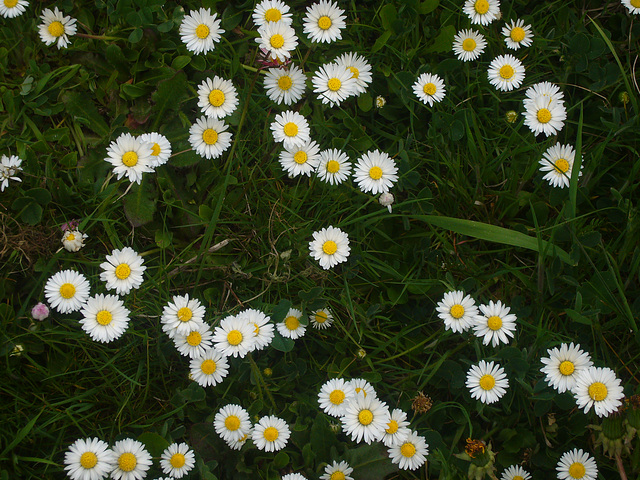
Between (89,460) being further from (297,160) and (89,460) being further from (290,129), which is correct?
(290,129)

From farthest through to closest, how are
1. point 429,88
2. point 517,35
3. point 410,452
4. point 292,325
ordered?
point 517,35 < point 429,88 < point 292,325 < point 410,452

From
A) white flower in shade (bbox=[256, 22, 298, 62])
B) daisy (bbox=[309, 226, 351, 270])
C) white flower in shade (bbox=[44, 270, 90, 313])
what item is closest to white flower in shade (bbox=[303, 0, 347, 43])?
white flower in shade (bbox=[256, 22, 298, 62])

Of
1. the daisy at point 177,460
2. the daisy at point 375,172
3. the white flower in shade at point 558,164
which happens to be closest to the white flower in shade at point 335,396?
the daisy at point 177,460

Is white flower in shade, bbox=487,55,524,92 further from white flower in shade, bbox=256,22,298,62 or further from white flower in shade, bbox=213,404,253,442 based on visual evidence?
white flower in shade, bbox=213,404,253,442

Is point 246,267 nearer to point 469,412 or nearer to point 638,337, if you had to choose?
point 469,412

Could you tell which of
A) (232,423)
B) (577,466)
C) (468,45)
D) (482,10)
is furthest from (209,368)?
(482,10)

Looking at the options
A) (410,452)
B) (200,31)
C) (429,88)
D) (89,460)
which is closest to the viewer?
(89,460)
